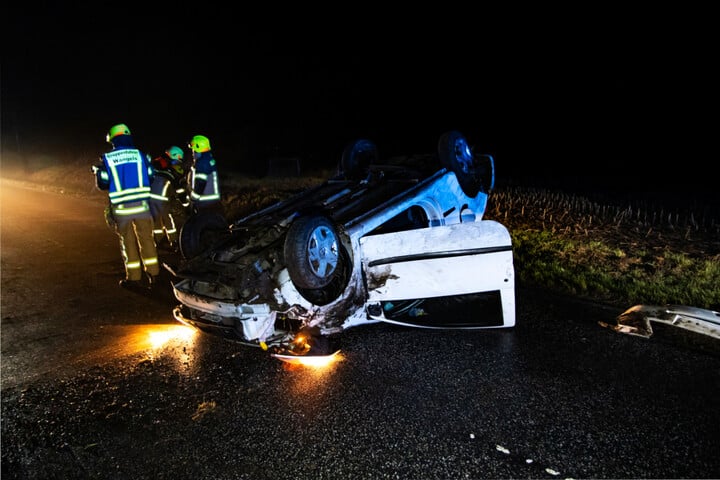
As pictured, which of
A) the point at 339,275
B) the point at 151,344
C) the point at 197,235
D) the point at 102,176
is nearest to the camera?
the point at 339,275

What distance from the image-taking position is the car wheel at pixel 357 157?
221 inches

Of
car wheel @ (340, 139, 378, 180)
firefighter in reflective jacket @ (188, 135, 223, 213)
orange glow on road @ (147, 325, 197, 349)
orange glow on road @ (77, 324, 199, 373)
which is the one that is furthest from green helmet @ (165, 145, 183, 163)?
orange glow on road @ (147, 325, 197, 349)

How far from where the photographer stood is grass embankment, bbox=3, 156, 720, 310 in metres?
4.65

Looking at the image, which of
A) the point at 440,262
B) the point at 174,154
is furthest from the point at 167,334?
the point at 174,154

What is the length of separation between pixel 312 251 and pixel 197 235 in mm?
1561

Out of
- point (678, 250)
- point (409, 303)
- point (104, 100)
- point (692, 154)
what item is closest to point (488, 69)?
point (692, 154)

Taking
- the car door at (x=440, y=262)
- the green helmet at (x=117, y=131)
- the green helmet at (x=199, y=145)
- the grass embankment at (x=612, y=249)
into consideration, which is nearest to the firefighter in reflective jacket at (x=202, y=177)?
the green helmet at (x=199, y=145)

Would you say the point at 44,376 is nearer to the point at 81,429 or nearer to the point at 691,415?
the point at 81,429

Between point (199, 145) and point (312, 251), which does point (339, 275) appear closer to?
point (312, 251)

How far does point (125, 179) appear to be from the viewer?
5336mm

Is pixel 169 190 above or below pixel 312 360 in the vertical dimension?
above

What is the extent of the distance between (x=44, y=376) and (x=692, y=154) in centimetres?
1700

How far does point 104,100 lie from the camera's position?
137 feet

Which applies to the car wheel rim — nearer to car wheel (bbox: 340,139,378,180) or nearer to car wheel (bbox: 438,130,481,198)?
car wheel (bbox: 438,130,481,198)
